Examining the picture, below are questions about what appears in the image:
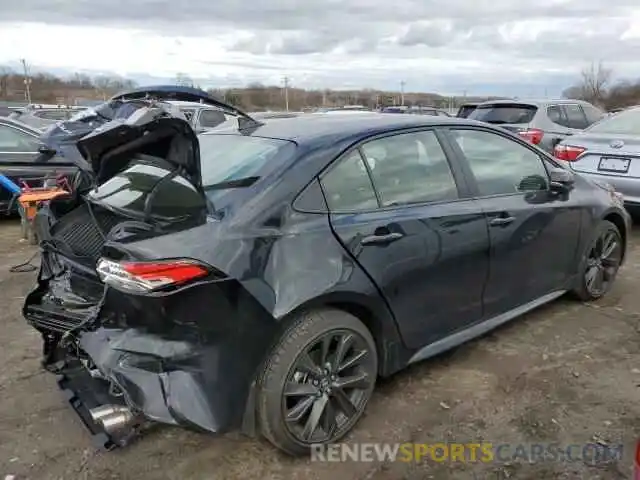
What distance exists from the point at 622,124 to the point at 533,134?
2727 millimetres

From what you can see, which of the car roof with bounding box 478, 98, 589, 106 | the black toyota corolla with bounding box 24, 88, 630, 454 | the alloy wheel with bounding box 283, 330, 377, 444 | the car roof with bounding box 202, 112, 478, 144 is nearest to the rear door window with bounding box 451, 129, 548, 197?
the black toyota corolla with bounding box 24, 88, 630, 454

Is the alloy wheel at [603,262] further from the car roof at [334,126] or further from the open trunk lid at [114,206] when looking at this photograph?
the open trunk lid at [114,206]

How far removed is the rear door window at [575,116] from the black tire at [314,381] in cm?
902

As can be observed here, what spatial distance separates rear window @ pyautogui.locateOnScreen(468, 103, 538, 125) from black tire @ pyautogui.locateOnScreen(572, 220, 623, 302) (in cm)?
567

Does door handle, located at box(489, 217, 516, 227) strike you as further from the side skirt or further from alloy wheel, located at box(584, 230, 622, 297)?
alloy wheel, located at box(584, 230, 622, 297)

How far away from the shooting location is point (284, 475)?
9.21ft

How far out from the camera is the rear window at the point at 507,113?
33.9ft

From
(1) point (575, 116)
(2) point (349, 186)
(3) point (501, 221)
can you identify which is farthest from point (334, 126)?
(1) point (575, 116)

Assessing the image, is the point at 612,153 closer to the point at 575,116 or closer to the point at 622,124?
the point at 622,124

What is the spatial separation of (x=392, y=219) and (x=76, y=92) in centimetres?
5749

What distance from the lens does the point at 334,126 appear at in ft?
11.1

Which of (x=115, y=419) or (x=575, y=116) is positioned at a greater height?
(x=575, y=116)

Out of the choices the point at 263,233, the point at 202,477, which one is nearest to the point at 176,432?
the point at 202,477

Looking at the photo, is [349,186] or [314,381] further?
[349,186]
